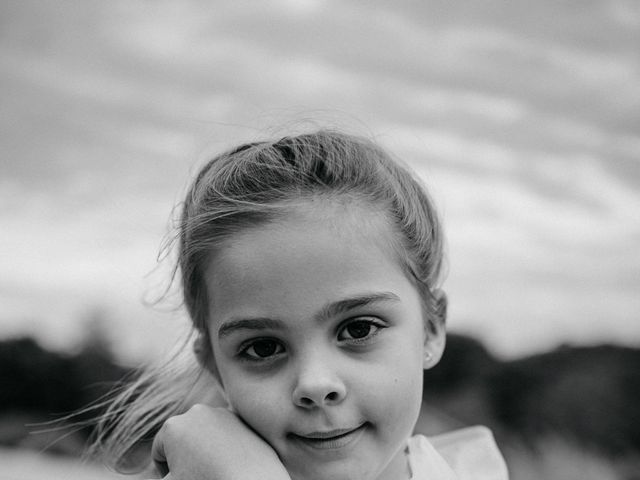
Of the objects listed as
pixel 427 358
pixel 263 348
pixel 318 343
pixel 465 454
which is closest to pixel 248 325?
pixel 263 348

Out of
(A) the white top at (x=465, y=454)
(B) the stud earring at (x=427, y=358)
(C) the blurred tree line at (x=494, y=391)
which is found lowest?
(C) the blurred tree line at (x=494, y=391)

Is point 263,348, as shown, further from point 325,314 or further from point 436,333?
point 436,333

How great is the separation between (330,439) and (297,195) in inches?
23.8

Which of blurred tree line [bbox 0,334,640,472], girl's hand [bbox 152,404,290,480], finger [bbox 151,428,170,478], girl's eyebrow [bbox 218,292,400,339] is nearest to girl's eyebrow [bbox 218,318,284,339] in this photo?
girl's eyebrow [bbox 218,292,400,339]

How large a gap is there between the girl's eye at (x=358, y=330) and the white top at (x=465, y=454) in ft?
2.08

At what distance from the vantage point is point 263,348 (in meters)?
1.81

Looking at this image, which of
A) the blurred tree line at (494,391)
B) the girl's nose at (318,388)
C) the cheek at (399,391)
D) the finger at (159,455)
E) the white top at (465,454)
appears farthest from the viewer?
the blurred tree line at (494,391)

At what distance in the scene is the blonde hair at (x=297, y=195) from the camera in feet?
6.40

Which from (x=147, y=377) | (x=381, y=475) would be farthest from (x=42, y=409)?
(x=381, y=475)

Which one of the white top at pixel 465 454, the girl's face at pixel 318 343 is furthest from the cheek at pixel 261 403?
the white top at pixel 465 454

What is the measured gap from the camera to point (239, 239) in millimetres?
1889

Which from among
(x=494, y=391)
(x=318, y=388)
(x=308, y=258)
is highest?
(x=308, y=258)

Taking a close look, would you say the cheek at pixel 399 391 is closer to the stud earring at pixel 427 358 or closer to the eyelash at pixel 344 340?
the eyelash at pixel 344 340

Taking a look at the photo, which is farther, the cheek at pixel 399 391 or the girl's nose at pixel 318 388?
the cheek at pixel 399 391
